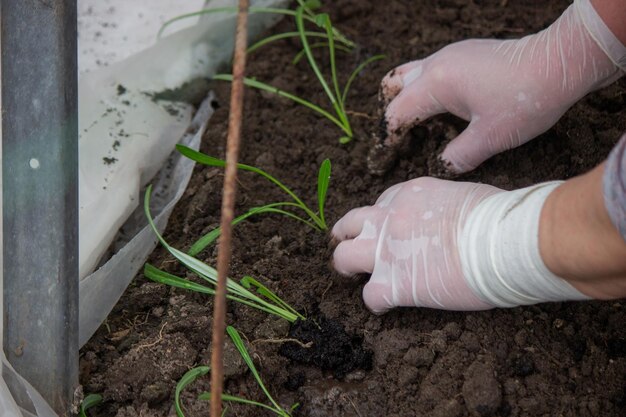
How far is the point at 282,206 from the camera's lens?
1.72 metres

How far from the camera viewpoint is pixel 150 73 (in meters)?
1.90

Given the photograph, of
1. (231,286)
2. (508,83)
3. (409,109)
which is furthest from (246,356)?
(508,83)

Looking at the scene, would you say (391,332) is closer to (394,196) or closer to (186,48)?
(394,196)

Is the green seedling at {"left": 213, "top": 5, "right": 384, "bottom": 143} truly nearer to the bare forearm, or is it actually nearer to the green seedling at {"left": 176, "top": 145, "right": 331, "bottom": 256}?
the green seedling at {"left": 176, "top": 145, "right": 331, "bottom": 256}

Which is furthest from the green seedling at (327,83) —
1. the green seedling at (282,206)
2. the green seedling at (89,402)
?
the green seedling at (89,402)

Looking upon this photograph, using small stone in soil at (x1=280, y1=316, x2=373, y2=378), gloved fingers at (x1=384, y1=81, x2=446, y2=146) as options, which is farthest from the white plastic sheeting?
gloved fingers at (x1=384, y1=81, x2=446, y2=146)

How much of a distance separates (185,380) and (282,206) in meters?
0.55

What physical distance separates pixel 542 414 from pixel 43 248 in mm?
901

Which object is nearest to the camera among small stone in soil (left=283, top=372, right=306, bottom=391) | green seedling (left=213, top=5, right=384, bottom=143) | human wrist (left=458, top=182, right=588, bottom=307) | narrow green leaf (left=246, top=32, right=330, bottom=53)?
human wrist (left=458, top=182, right=588, bottom=307)

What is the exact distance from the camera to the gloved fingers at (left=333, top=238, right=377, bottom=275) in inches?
56.0

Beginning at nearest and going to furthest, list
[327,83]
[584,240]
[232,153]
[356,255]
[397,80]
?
[232,153]
[584,240]
[356,255]
[397,80]
[327,83]

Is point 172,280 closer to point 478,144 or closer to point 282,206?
Answer: point 282,206

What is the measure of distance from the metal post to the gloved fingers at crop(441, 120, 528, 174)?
782 millimetres

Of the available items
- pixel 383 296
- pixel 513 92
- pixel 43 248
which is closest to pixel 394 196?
pixel 383 296
